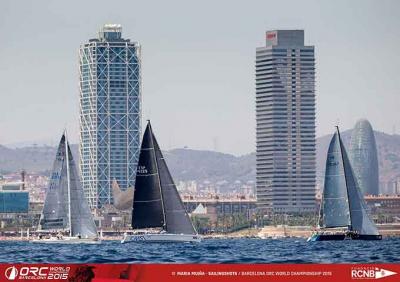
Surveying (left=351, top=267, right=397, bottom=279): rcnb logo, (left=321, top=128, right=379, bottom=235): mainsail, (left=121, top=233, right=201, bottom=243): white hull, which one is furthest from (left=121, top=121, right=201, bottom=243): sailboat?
(left=351, top=267, right=397, bottom=279): rcnb logo

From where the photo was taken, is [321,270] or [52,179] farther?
[52,179]

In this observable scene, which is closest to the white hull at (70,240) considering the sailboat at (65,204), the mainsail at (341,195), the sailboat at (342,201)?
the sailboat at (65,204)

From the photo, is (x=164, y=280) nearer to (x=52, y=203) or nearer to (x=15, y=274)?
(x=15, y=274)

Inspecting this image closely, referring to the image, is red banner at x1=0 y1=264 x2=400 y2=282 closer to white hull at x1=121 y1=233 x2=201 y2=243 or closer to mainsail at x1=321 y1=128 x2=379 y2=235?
white hull at x1=121 y1=233 x2=201 y2=243

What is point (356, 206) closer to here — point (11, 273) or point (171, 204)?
point (171, 204)

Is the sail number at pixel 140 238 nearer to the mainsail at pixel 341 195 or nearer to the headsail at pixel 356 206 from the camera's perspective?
the mainsail at pixel 341 195

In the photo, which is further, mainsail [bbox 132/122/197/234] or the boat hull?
the boat hull

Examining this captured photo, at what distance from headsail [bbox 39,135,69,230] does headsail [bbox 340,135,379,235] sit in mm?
26277

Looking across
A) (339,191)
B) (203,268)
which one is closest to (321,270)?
(203,268)

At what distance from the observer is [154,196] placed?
112m

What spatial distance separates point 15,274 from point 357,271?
5.66 meters

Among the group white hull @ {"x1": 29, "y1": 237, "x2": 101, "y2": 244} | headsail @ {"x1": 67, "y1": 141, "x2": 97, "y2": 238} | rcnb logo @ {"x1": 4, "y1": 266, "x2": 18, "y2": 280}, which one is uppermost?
headsail @ {"x1": 67, "y1": 141, "x2": 97, "y2": 238}

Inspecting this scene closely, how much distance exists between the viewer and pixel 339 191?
399 feet

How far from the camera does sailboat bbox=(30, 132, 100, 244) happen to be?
128375 millimetres
